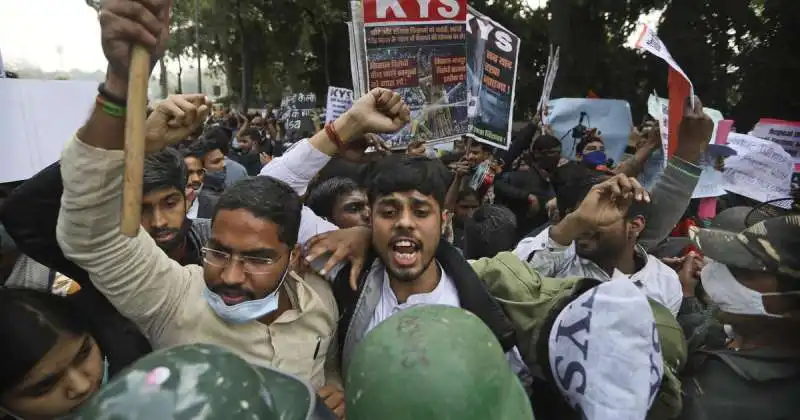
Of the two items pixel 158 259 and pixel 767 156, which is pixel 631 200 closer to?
pixel 158 259

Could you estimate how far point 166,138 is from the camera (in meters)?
1.74

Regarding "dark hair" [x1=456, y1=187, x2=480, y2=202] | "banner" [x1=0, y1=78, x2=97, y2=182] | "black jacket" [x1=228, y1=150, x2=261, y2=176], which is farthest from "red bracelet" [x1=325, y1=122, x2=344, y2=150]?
"black jacket" [x1=228, y1=150, x2=261, y2=176]

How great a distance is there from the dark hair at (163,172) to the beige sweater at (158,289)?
0.48m

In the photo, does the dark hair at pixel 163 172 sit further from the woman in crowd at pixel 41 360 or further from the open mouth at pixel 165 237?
the woman in crowd at pixel 41 360

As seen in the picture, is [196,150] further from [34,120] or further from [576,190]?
[576,190]

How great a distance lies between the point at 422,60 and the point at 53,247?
220 centimetres

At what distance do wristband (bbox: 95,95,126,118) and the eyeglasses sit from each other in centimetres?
62

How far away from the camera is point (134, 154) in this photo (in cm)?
112

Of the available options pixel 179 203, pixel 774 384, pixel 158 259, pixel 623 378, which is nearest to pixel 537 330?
pixel 623 378

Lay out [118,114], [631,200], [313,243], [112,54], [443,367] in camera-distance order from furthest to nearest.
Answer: [631,200], [313,243], [118,114], [112,54], [443,367]

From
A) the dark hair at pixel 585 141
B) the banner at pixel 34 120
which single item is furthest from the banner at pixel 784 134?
the banner at pixel 34 120

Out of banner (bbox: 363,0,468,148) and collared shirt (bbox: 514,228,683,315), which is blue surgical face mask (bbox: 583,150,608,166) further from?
collared shirt (bbox: 514,228,683,315)

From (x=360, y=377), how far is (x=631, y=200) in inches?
63.9

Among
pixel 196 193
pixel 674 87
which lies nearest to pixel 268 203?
pixel 674 87
